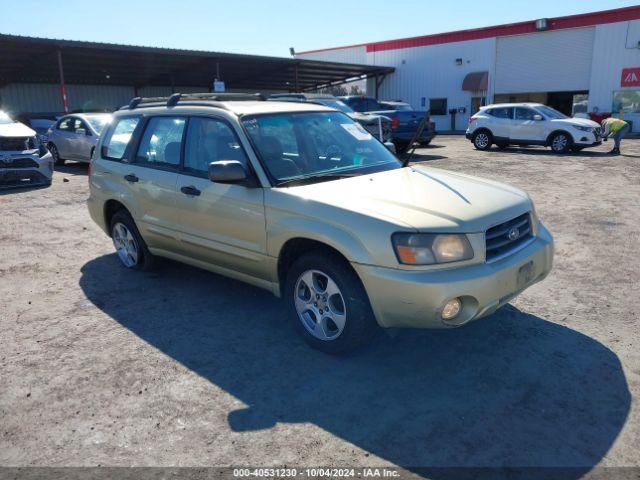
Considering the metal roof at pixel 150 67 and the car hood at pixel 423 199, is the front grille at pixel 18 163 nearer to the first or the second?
the car hood at pixel 423 199

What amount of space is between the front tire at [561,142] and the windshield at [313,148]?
1414 cm

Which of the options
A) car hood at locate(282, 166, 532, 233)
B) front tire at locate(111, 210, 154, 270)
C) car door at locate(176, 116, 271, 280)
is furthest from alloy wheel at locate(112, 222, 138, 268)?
car hood at locate(282, 166, 532, 233)

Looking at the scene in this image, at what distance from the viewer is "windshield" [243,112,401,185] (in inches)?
161

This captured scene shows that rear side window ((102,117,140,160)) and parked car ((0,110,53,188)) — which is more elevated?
rear side window ((102,117,140,160))

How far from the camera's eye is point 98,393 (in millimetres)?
3363

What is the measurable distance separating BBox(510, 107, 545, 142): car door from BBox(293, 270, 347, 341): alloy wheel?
15.8 m

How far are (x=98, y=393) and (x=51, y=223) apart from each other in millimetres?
5592

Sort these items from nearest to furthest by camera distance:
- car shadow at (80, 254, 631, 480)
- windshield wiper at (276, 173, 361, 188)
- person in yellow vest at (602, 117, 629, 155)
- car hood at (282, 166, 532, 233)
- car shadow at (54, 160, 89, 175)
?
car shadow at (80, 254, 631, 480) < car hood at (282, 166, 532, 233) < windshield wiper at (276, 173, 361, 188) < car shadow at (54, 160, 89, 175) < person in yellow vest at (602, 117, 629, 155)

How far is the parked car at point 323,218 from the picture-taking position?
10.7 ft

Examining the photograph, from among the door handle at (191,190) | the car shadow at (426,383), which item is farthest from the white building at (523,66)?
the door handle at (191,190)

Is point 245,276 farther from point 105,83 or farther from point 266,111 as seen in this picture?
point 105,83

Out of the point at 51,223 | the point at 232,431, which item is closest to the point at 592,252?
the point at 232,431

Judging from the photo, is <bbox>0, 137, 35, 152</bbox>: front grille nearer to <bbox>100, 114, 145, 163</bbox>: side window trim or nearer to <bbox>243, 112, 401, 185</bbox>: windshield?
<bbox>100, 114, 145, 163</bbox>: side window trim

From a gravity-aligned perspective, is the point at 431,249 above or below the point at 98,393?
above
